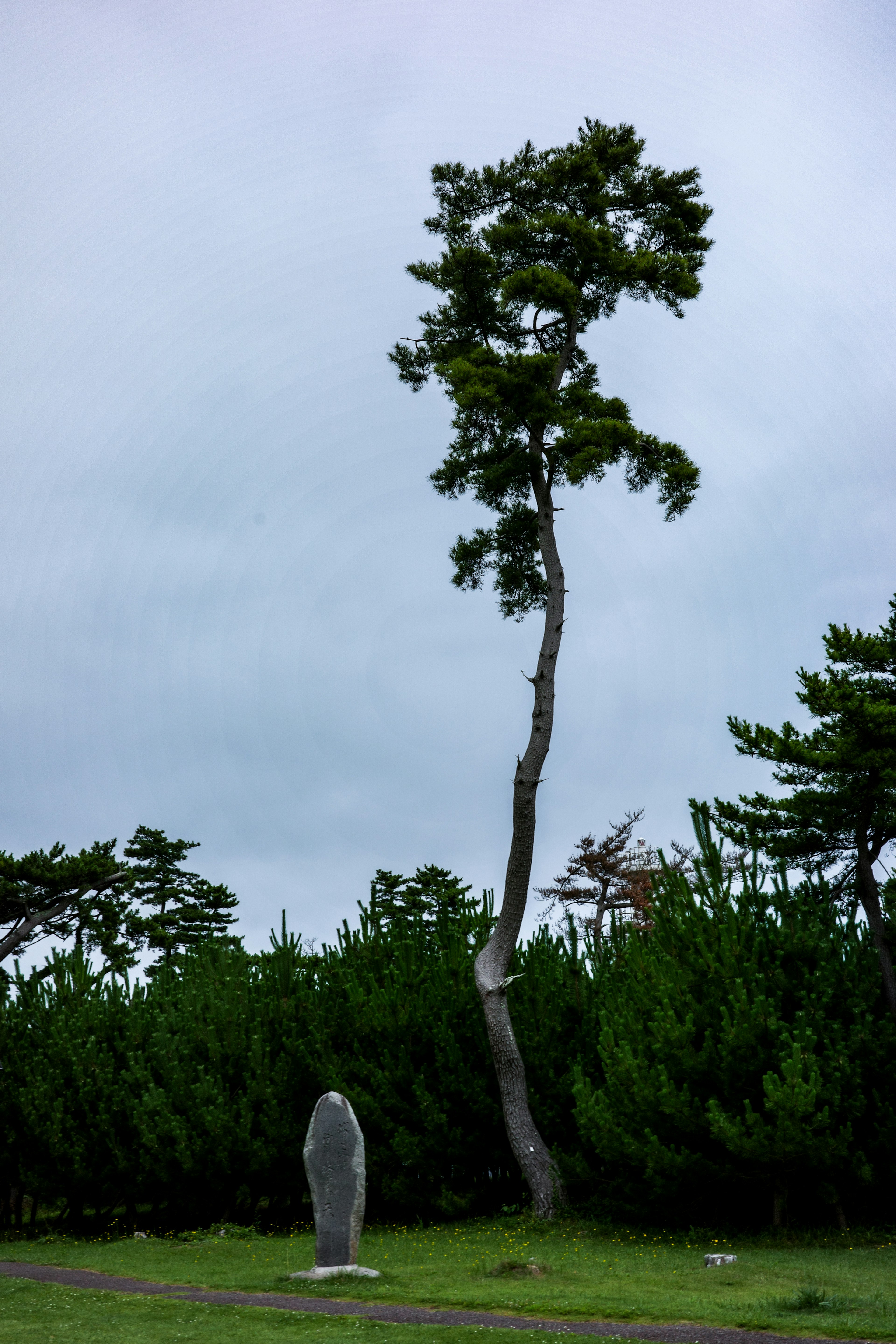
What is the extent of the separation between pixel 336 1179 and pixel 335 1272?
0.92 metres

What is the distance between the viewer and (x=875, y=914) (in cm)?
1526

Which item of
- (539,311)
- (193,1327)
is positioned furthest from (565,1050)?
(539,311)

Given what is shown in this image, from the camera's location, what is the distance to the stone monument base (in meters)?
11.3

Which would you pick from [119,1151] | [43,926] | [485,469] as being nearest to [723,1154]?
[119,1151]

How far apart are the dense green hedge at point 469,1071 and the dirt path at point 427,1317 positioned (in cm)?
444

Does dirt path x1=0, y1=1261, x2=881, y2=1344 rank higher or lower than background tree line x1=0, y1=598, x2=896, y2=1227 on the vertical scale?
lower

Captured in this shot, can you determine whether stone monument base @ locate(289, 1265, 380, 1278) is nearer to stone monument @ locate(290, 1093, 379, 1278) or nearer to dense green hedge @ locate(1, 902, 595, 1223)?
stone monument @ locate(290, 1093, 379, 1278)

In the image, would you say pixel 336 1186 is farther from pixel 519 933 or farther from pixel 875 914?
pixel 875 914

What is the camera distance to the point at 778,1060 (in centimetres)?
1334

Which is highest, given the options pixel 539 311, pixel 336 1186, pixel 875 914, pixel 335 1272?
pixel 539 311

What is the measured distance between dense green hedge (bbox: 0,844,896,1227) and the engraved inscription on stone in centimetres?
384

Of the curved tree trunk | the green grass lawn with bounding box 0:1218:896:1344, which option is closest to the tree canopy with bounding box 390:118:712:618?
the curved tree trunk

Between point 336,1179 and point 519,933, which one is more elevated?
point 519,933

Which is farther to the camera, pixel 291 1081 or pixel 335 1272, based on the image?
pixel 291 1081
